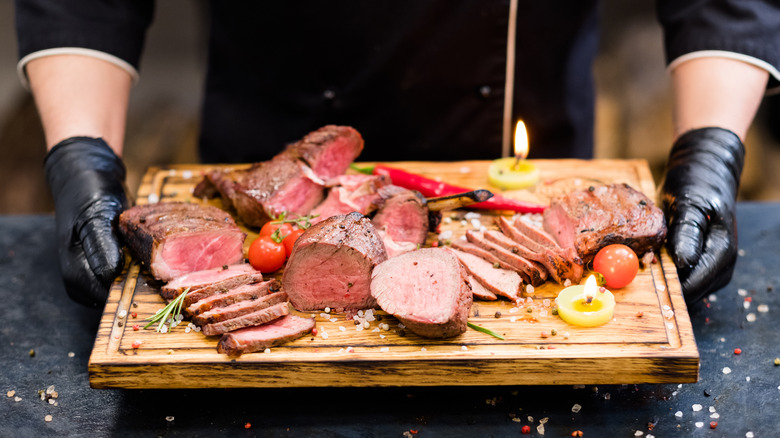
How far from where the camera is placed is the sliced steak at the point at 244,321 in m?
2.67

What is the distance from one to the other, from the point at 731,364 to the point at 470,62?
74.3 inches

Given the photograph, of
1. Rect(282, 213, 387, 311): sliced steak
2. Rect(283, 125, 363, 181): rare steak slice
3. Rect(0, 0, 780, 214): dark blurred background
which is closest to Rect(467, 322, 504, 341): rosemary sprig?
Rect(282, 213, 387, 311): sliced steak

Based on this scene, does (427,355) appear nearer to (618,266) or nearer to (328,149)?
(618,266)

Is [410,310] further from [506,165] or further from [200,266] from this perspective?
[506,165]

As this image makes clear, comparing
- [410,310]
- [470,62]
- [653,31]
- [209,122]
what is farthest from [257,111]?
[653,31]

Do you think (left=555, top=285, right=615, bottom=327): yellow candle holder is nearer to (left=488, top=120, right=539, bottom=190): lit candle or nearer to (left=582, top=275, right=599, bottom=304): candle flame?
(left=582, top=275, right=599, bottom=304): candle flame

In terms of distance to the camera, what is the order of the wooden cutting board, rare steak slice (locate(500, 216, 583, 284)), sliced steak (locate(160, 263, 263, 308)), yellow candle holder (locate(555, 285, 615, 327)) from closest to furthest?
1. the wooden cutting board
2. yellow candle holder (locate(555, 285, 615, 327))
3. sliced steak (locate(160, 263, 263, 308))
4. rare steak slice (locate(500, 216, 583, 284))

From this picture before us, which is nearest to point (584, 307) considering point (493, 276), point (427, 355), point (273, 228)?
point (493, 276)

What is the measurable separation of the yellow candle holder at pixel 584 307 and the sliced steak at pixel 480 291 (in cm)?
24

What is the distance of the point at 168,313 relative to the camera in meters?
2.79

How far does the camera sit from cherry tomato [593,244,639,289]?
2.87 m

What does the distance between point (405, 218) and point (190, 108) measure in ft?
16.3

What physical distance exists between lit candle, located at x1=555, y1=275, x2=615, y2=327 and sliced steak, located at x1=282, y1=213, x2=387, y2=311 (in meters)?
0.69

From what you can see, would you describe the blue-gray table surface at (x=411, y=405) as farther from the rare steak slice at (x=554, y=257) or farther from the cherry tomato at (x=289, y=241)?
the cherry tomato at (x=289, y=241)
